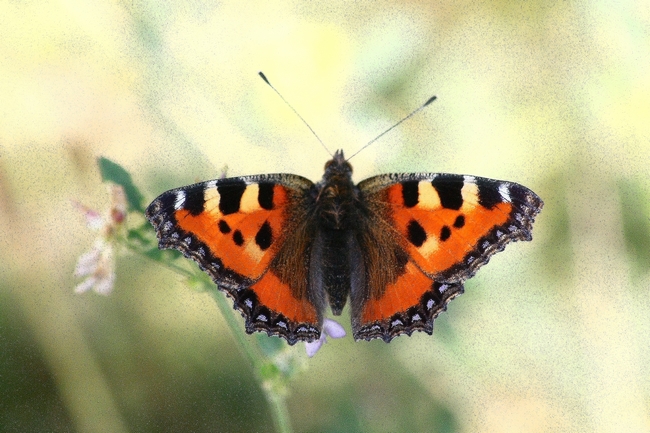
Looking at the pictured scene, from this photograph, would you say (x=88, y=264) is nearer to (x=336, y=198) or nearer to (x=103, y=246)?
(x=103, y=246)

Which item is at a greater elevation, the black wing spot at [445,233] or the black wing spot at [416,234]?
the black wing spot at [416,234]

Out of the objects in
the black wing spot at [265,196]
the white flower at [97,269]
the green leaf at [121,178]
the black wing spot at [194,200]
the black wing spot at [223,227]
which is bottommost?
the black wing spot at [223,227]

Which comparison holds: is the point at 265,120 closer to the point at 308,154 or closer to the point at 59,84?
the point at 308,154

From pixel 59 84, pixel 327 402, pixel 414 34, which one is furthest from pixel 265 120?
pixel 327 402

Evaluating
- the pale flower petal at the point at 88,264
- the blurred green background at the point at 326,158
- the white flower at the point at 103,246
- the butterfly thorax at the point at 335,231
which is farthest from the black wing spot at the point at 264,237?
the blurred green background at the point at 326,158

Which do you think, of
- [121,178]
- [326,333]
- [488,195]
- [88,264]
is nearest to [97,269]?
[88,264]

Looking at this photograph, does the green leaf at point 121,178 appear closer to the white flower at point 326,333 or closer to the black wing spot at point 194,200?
the black wing spot at point 194,200

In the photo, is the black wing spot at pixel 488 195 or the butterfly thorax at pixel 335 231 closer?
the black wing spot at pixel 488 195
